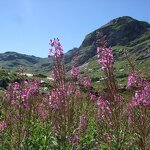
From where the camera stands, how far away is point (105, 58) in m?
5.55

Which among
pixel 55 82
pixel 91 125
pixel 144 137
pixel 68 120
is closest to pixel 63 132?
pixel 68 120

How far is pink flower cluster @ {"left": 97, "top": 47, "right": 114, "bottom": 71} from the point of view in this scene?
5.39 metres

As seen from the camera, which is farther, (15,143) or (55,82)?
(55,82)

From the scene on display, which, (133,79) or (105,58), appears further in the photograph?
(133,79)

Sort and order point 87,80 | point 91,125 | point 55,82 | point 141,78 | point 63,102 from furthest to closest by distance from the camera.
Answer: point 91,125 < point 87,80 < point 55,82 < point 63,102 < point 141,78

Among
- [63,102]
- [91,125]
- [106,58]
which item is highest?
[106,58]

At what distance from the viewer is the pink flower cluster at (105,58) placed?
17.7 feet

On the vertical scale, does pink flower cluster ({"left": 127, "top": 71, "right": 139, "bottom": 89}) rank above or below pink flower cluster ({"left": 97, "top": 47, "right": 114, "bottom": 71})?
below

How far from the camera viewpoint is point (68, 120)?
20.8 ft

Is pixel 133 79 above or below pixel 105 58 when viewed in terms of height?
below

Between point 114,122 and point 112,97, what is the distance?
486 millimetres

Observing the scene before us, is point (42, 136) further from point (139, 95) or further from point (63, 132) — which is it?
point (139, 95)

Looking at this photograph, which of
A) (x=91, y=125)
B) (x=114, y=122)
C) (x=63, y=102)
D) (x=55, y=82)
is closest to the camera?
(x=114, y=122)

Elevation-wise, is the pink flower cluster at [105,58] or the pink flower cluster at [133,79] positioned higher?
the pink flower cluster at [105,58]
